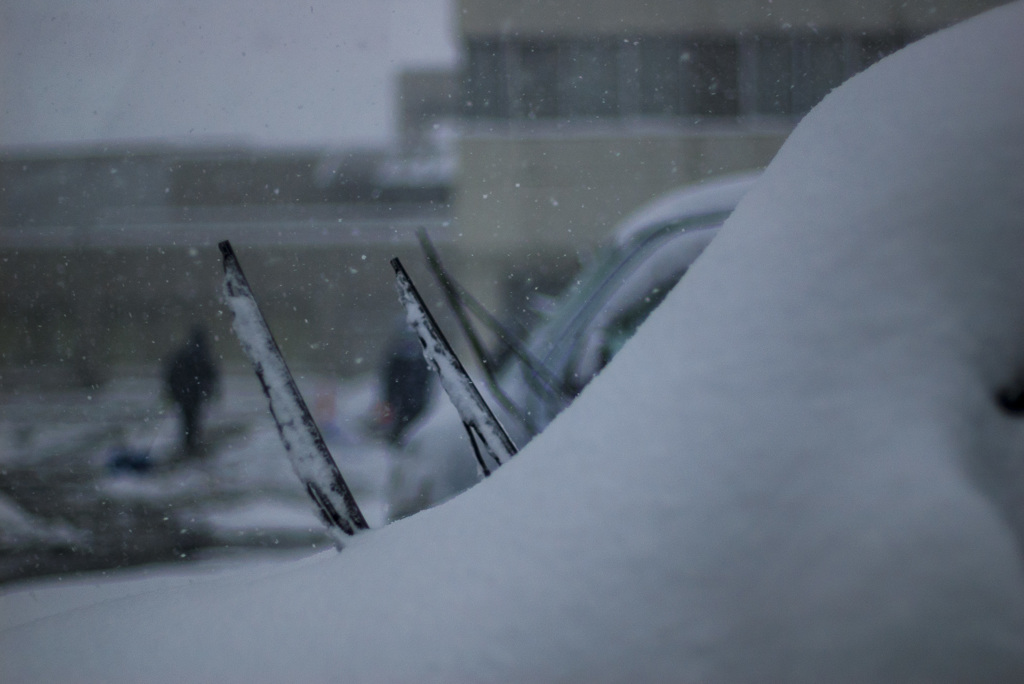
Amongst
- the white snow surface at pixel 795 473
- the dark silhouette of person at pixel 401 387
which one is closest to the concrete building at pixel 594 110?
the dark silhouette of person at pixel 401 387

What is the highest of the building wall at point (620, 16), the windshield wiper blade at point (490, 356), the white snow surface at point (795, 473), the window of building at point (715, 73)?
the building wall at point (620, 16)

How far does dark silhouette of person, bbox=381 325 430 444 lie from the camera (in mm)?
3625

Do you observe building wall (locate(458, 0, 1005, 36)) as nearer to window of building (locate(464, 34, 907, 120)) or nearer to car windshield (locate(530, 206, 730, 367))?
window of building (locate(464, 34, 907, 120))

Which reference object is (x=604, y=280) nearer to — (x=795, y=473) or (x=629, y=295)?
(x=629, y=295)

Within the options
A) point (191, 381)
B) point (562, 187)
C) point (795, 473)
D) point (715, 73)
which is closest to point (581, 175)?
point (562, 187)

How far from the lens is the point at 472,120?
159 inches

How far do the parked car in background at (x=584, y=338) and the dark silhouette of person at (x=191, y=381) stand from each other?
2.53 m

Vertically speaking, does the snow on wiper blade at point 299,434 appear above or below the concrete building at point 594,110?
below

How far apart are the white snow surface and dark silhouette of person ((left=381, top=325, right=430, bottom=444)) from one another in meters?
2.75

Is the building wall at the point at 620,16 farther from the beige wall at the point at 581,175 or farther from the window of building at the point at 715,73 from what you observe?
the beige wall at the point at 581,175

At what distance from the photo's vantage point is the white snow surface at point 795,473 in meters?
0.57

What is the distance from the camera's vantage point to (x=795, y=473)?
24.8 inches

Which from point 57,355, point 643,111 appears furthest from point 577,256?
point 57,355

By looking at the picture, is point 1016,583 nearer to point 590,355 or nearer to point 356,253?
point 590,355
